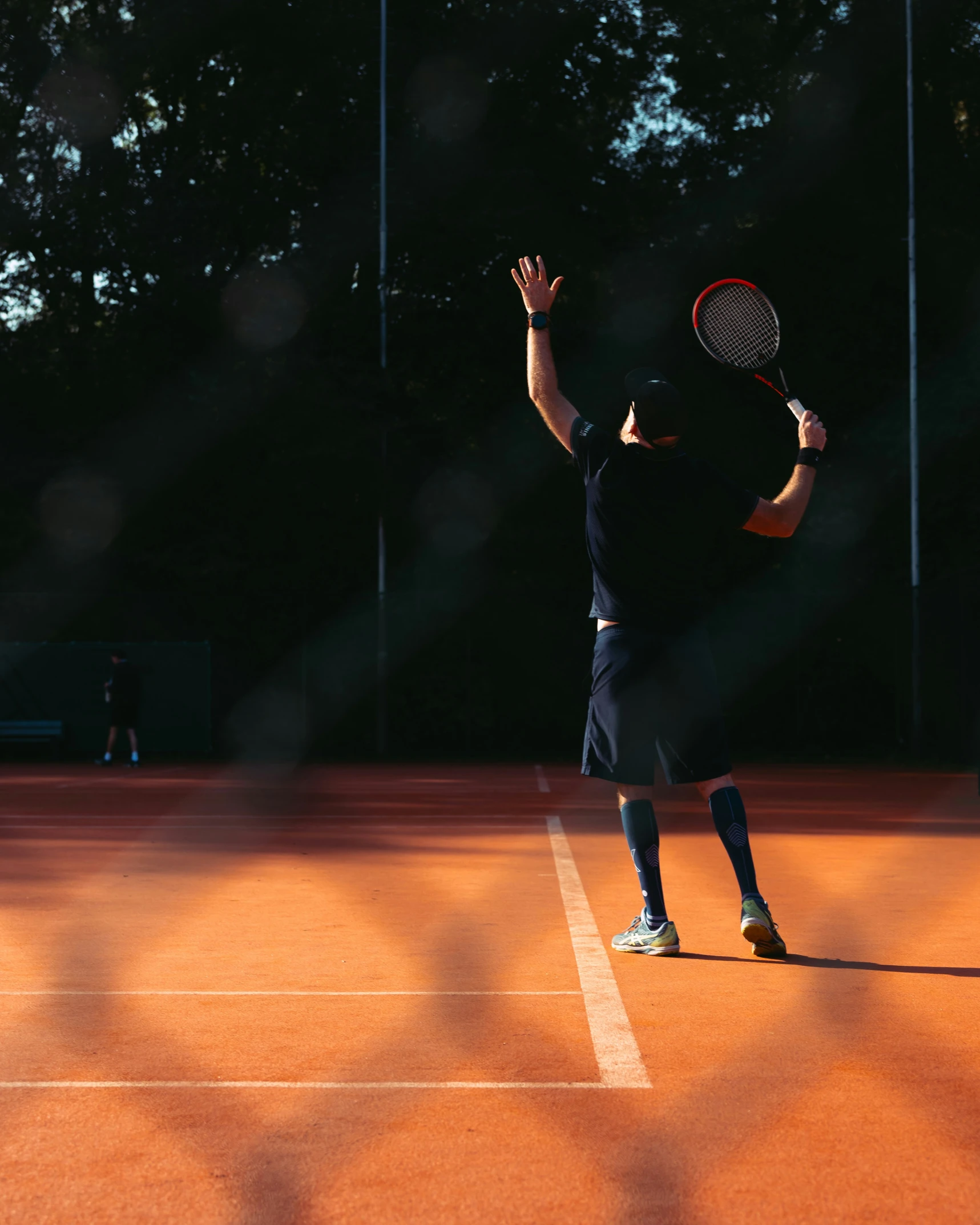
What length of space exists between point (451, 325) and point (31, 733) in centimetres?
914

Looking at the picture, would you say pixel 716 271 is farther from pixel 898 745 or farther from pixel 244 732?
pixel 244 732

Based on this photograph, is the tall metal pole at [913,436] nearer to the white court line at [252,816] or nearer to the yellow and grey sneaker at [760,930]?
the white court line at [252,816]

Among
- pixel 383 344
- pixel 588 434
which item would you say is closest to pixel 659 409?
pixel 588 434

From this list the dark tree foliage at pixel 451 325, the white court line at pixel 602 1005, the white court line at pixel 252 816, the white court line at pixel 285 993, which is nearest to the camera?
the white court line at pixel 602 1005

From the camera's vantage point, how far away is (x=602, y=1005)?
4.74 m

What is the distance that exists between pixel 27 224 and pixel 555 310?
888 cm

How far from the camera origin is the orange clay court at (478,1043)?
306 centimetres

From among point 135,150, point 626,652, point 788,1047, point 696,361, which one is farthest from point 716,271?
point 788,1047

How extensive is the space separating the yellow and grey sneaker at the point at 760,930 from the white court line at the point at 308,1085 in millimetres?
1788

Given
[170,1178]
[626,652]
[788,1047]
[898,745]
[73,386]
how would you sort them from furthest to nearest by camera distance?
[73,386], [898,745], [626,652], [788,1047], [170,1178]

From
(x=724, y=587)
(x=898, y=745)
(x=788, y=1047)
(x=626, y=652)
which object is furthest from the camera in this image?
(x=724, y=587)

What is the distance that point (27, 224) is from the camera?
25.4 metres

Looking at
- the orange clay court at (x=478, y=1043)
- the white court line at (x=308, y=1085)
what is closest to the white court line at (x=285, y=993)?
the orange clay court at (x=478, y=1043)

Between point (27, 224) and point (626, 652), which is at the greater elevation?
point (27, 224)
